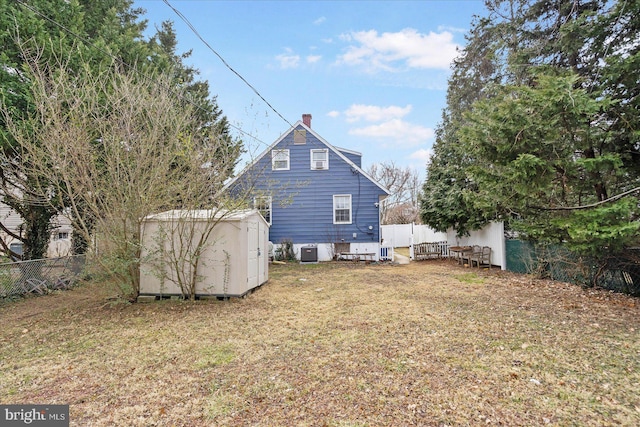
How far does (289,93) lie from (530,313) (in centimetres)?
921

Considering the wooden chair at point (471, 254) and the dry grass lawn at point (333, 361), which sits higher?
the wooden chair at point (471, 254)

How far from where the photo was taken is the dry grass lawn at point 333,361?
276cm

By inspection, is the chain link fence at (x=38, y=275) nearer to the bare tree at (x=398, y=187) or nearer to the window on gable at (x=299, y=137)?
the window on gable at (x=299, y=137)

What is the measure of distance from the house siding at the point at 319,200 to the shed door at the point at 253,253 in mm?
7011

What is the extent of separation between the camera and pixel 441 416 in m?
2.65

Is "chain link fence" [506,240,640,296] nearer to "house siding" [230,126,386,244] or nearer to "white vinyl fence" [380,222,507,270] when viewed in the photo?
"white vinyl fence" [380,222,507,270]

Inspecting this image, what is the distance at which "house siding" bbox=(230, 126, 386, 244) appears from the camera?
15.1m

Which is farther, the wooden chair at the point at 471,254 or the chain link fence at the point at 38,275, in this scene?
the wooden chair at the point at 471,254

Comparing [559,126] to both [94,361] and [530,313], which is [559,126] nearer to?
[530,313]

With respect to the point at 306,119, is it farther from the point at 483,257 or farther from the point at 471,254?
the point at 483,257

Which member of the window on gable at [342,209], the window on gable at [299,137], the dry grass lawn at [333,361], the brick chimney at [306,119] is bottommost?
the dry grass lawn at [333,361]

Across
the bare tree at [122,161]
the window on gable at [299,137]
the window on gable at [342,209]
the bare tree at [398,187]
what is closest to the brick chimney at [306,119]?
the window on gable at [299,137]

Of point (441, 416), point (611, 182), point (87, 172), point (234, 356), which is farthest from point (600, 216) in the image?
point (87, 172)

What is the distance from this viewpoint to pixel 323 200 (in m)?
15.3
